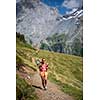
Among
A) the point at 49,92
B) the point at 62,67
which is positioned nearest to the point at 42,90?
the point at 49,92

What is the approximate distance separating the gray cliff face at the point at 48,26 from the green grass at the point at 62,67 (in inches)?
1.9

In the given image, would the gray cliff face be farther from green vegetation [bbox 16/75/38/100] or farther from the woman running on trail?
green vegetation [bbox 16/75/38/100]

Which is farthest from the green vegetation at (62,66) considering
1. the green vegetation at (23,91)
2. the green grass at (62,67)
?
the green vegetation at (23,91)

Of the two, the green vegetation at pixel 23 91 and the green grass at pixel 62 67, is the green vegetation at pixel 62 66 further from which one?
the green vegetation at pixel 23 91

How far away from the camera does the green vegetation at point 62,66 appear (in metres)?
2.01

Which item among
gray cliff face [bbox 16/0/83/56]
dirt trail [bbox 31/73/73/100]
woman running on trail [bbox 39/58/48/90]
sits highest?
gray cliff face [bbox 16/0/83/56]

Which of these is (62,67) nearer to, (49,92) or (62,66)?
(62,66)

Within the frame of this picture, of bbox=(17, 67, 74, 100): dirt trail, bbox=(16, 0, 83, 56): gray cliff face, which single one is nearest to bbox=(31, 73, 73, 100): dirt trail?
bbox=(17, 67, 74, 100): dirt trail

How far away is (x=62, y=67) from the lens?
6.63 feet

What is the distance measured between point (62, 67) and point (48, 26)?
12.5 inches

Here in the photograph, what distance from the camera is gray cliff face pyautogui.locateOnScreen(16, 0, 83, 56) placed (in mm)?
2020
